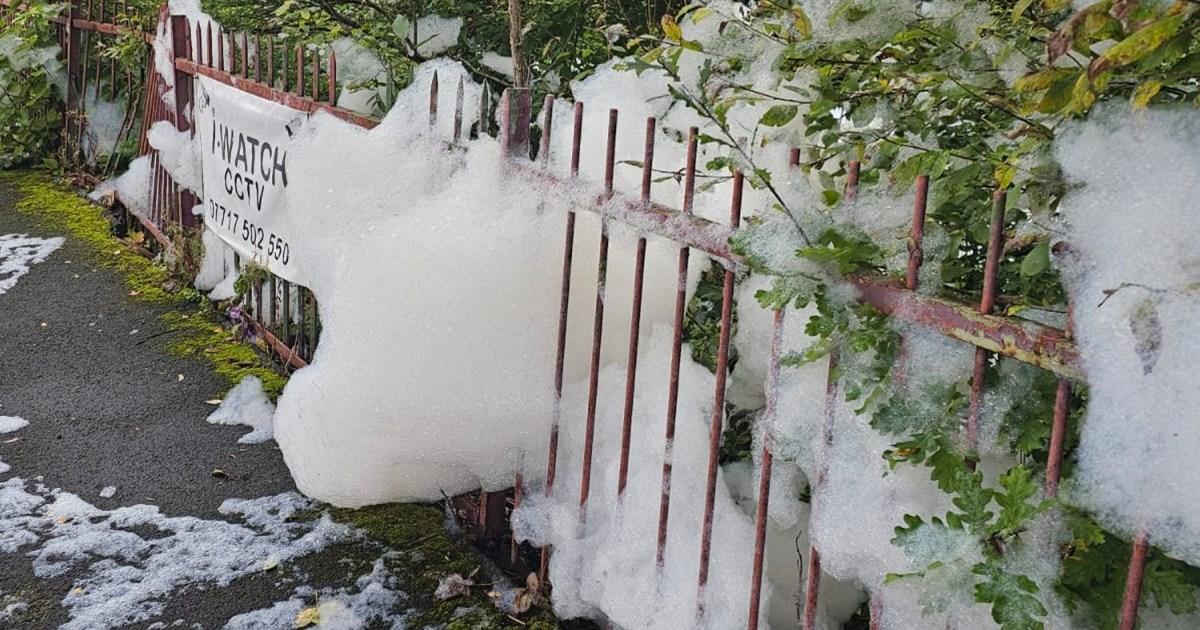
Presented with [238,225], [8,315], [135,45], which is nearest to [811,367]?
[238,225]

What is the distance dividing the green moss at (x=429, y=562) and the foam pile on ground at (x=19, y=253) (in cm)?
354

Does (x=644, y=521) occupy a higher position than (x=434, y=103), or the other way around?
(x=434, y=103)

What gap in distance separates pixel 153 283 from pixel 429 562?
3650 millimetres

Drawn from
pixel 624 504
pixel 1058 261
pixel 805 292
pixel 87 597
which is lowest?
pixel 87 597

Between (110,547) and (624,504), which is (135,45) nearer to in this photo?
(110,547)

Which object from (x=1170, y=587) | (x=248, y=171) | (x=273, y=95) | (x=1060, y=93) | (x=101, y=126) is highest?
(x=1060, y=93)

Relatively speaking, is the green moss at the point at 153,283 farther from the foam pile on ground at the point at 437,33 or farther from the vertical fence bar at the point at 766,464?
the vertical fence bar at the point at 766,464

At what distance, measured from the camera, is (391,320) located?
3234mm

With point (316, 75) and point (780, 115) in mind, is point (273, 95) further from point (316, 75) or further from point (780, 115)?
point (780, 115)

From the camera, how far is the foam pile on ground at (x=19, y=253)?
6.49 m

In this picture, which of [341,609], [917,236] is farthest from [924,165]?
[341,609]

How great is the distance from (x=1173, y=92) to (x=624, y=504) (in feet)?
5.20

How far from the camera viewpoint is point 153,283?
6477mm

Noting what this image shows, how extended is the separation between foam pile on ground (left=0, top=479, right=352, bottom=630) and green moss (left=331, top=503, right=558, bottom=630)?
4.8 inches
